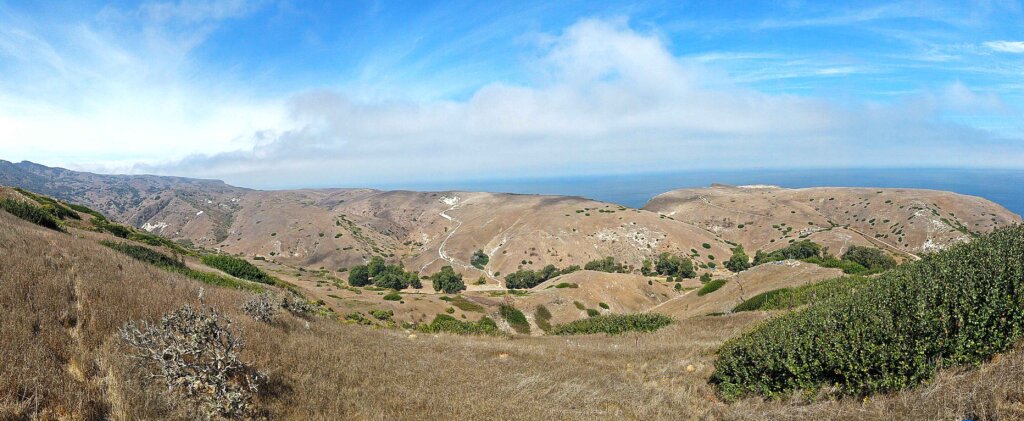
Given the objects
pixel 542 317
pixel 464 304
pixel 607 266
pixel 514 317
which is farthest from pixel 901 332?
pixel 607 266

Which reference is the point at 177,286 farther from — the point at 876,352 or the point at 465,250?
the point at 465,250

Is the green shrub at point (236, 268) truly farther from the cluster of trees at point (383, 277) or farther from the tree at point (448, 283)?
the cluster of trees at point (383, 277)

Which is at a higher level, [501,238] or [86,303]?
[86,303]

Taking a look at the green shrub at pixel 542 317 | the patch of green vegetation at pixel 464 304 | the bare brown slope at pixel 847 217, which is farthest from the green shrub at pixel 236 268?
the bare brown slope at pixel 847 217

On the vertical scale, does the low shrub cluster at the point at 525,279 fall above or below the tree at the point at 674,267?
below

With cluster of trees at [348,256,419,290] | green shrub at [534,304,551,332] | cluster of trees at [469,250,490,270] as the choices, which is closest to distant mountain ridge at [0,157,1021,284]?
cluster of trees at [469,250,490,270]

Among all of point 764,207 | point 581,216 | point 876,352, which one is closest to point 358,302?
point 876,352

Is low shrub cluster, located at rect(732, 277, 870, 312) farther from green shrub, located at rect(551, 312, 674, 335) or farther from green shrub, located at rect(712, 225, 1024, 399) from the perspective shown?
green shrub, located at rect(712, 225, 1024, 399)

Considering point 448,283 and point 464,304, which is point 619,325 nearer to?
point 464,304
